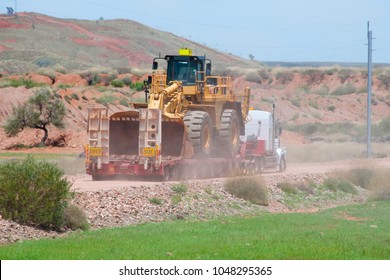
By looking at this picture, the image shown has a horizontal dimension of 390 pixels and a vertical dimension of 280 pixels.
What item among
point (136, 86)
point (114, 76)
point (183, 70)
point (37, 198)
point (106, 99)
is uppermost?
point (114, 76)

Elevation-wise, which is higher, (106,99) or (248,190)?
(106,99)

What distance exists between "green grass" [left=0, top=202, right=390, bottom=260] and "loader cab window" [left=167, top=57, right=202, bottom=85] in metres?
12.9

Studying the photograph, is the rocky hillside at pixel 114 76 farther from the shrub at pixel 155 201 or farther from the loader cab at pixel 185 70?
the shrub at pixel 155 201

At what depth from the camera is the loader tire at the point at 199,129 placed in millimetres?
37562

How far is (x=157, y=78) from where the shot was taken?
3803cm

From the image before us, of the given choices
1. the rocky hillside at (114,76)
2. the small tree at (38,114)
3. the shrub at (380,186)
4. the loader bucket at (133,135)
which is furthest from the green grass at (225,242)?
the small tree at (38,114)

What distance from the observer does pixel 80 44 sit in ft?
481

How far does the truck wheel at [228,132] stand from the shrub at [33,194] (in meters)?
17.2

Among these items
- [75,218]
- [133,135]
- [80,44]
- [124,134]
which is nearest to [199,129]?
[133,135]

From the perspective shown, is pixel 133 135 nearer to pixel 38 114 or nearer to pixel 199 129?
pixel 199 129

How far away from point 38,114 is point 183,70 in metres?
30.0

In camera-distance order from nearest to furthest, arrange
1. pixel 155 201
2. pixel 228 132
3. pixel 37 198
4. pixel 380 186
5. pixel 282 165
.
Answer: pixel 37 198 → pixel 155 201 → pixel 228 132 → pixel 380 186 → pixel 282 165

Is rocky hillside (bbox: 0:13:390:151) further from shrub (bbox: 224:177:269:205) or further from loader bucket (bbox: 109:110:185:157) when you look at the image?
shrub (bbox: 224:177:269:205)
